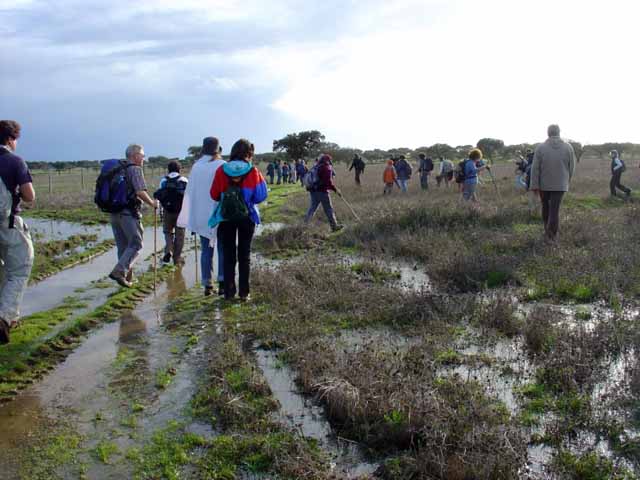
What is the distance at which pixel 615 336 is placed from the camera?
5.38m

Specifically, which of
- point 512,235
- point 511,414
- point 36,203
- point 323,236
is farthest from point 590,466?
point 36,203

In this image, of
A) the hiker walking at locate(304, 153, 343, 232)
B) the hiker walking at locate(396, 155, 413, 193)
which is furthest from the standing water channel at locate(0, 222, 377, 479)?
the hiker walking at locate(396, 155, 413, 193)

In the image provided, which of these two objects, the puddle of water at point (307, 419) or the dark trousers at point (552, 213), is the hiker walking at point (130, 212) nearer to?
the puddle of water at point (307, 419)

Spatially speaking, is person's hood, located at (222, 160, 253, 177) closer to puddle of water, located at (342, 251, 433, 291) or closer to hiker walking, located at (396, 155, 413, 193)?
puddle of water, located at (342, 251, 433, 291)

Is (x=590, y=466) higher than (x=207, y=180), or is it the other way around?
→ (x=207, y=180)

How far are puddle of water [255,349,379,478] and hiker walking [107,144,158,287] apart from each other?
11.0 feet

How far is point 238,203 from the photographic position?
7270 millimetres

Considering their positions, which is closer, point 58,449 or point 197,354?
point 58,449

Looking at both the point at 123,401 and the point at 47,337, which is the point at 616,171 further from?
the point at 123,401

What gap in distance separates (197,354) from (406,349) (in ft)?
6.76

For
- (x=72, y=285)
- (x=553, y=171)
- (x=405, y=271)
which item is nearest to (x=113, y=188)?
(x=72, y=285)

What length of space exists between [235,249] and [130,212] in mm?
1632

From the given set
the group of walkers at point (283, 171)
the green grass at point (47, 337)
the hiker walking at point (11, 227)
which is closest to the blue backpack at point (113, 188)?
the green grass at point (47, 337)

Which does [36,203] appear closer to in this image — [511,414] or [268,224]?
[268,224]
